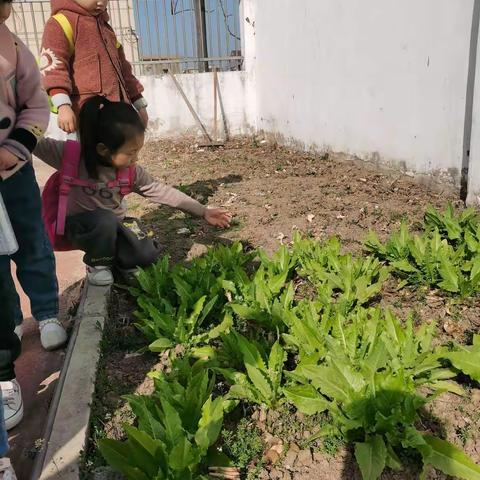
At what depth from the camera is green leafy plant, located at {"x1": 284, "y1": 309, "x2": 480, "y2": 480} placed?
173 cm

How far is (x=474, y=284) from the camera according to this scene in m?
2.70

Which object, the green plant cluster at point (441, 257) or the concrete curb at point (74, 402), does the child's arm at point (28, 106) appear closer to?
the concrete curb at point (74, 402)

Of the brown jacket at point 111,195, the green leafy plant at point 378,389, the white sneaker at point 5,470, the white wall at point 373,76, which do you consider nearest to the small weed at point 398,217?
the white wall at point 373,76

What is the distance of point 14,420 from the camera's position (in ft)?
7.24

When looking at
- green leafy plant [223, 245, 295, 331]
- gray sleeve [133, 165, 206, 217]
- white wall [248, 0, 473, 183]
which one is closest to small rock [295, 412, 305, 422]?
green leafy plant [223, 245, 295, 331]

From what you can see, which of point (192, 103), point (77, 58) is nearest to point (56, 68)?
point (77, 58)

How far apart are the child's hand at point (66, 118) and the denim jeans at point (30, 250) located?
37.5 inches

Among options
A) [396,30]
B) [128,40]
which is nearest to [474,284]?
[396,30]

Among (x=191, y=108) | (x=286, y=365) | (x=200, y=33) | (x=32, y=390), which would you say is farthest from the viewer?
(x=200, y=33)

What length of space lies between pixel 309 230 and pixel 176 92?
559cm

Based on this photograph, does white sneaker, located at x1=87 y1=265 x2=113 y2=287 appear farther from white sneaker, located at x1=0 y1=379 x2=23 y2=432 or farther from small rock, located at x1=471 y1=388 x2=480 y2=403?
small rock, located at x1=471 y1=388 x2=480 y2=403

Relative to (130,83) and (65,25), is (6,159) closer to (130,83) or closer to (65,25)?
(65,25)

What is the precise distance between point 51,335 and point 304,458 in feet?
4.78

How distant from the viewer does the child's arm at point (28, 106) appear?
2273 millimetres
